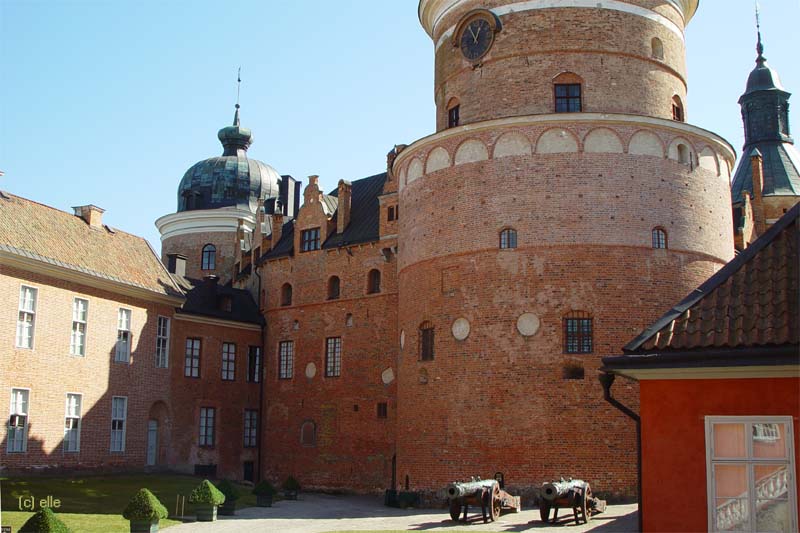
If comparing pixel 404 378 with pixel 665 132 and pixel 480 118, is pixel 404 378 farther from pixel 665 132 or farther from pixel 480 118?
pixel 665 132

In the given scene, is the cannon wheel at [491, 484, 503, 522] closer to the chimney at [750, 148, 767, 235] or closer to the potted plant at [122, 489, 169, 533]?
the potted plant at [122, 489, 169, 533]

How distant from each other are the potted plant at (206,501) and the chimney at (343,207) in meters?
15.9

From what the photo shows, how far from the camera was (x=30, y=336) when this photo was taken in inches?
1037

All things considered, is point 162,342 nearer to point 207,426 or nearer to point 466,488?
point 207,426

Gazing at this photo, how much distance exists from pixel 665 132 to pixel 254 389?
19850mm

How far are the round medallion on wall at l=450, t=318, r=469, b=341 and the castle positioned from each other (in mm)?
65

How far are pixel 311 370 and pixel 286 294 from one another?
150 inches

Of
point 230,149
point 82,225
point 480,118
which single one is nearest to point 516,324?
point 480,118

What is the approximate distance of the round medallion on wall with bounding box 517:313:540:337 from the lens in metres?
24.5

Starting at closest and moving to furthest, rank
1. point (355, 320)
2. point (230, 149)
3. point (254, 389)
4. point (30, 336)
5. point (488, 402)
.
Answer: point (488, 402) → point (30, 336) → point (355, 320) → point (254, 389) → point (230, 149)

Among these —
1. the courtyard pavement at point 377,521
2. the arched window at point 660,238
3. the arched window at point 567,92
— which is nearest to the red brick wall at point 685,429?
the courtyard pavement at point 377,521

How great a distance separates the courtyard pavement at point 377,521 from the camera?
62.8 ft

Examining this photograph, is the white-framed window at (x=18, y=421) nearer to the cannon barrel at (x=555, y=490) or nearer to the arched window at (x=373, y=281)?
the arched window at (x=373, y=281)

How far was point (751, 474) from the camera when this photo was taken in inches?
464
